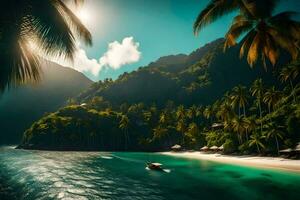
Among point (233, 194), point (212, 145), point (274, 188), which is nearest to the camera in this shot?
point (233, 194)

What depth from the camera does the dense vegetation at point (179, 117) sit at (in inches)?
2108

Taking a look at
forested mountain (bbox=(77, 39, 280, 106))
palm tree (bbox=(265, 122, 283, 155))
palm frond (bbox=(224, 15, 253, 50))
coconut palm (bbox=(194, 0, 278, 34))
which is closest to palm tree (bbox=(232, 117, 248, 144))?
palm tree (bbox=(265, 122, 283, 155))

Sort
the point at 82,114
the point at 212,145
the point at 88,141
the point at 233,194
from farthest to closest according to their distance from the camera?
the point at 82,114, the point at 88,141, the point at 212,145, the point at 233,194

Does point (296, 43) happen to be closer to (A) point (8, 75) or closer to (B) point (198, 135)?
Answer: (A) point (8, 75)

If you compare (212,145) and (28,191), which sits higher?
(212,145)

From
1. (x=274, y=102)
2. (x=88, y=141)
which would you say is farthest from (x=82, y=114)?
(x=274, y=102)

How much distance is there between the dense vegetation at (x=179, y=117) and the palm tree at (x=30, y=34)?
146 ft

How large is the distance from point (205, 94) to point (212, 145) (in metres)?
75.9

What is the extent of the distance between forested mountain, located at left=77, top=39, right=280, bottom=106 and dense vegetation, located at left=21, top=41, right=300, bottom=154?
540mm

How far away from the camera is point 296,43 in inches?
614

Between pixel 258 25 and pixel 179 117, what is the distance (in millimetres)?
82762

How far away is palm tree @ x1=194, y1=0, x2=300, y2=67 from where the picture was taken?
14.7m

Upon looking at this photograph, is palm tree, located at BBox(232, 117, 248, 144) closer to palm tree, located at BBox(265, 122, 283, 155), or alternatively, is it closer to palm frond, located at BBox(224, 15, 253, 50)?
palm tree, located at BBox(265, 122, 283, 155)

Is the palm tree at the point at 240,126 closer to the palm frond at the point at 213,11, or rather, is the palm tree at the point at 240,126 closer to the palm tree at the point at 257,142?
the palm tree at the point at 257,142
